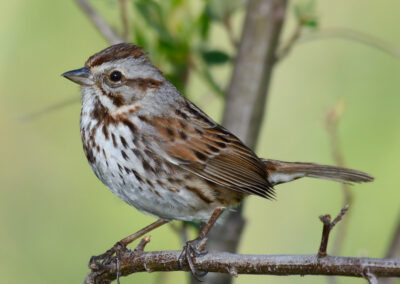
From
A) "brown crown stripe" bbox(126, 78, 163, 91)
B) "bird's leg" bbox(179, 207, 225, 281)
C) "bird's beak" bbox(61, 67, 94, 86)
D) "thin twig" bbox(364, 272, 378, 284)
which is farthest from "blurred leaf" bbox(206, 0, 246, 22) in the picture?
"thin twig" bbox(364, 272, 378, 284)

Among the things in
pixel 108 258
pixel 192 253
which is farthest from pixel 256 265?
pixel 108 258

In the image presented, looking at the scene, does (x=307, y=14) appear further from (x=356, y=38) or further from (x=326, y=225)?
(x=326, y=225)

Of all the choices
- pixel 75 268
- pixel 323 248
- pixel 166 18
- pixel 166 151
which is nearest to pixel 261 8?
pixel 166 18

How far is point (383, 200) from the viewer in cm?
648

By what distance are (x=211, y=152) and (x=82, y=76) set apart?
826 millimetres

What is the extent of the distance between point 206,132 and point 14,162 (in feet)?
8.66

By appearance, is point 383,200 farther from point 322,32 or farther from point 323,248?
point 323,248

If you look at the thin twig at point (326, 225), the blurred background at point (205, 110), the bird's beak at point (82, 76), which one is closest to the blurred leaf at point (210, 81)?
the bird's beak at point (82, 76)

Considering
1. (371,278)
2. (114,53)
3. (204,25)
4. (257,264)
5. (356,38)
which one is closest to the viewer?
(371,278)

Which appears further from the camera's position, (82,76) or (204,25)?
(204,25)

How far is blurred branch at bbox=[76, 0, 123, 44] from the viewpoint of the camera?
166 inches

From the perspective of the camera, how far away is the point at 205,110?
6652 millimetres

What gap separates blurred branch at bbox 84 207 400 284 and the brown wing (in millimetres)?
665

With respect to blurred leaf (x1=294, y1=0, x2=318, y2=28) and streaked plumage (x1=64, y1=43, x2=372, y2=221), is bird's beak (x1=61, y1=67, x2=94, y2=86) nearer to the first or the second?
streaked plumage (x1=64, y1=43, x2=372, y2=221)
